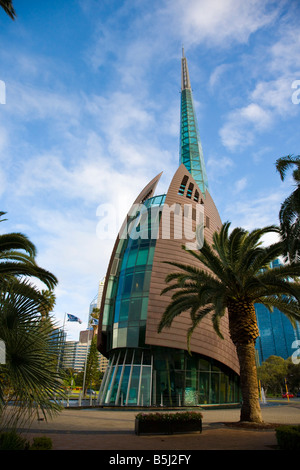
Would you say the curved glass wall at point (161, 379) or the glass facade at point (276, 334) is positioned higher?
the glass facade at point (276, 334)

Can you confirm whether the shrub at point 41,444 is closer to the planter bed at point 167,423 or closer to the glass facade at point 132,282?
the planter bed at point 167,423

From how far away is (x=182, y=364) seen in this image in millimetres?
27609

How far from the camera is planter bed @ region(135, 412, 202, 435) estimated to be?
36.1 ft

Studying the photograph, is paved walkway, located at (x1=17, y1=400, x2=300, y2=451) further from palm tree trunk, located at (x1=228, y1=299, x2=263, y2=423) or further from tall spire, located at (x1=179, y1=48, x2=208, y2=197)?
tall spire, located at (x1=179, y1=48, x2=208, y2=197)

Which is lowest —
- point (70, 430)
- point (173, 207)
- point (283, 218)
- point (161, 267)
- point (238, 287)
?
point (70, 430)

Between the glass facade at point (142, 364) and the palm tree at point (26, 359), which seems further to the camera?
the glass facade at point (142, 364)

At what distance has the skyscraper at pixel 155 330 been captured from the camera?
26703 mm

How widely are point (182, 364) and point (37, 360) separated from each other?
23284 mm

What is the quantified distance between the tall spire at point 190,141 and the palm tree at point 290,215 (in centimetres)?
3622

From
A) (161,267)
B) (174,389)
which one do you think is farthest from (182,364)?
(161,267)

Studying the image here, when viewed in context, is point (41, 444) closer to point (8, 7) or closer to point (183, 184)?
point (8, 7)

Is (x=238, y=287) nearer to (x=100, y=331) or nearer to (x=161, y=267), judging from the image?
(x=161, y=267)

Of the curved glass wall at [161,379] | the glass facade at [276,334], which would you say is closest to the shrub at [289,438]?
the curved glass wall at [161,379]

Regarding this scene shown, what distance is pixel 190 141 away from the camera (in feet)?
212
